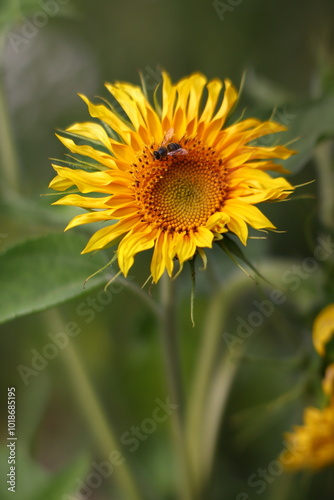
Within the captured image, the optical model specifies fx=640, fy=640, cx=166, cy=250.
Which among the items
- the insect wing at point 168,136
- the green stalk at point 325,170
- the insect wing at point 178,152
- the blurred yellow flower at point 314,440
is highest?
the insect wing at point 168,136

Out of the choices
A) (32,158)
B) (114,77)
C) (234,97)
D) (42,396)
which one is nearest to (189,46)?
(114,77)

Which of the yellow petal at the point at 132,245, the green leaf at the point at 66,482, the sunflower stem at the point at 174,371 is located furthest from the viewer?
the green leaf at the point at 66,482

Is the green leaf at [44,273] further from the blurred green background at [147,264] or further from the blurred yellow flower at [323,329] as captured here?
the blurred yellow flower at [323,329]

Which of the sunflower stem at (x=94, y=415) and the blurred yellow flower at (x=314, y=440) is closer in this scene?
the blurred yellow flower at (x=314, y=440)

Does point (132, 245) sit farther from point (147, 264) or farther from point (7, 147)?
point (147, 264)

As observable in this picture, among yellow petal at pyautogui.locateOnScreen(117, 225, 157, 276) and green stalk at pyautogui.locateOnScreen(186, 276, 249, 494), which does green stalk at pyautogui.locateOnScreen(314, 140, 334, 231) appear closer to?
green stalk at pyautogui.locateOnScreen(186, 276, 249, 494)

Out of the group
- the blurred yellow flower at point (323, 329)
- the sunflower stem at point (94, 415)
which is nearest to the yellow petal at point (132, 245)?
the blurred yellow flower at point (323, 329)
